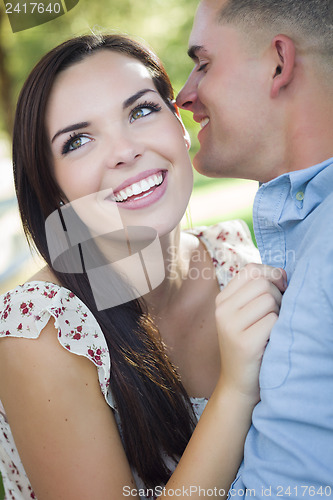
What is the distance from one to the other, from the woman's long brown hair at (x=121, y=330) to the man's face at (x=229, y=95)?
30 centimetres

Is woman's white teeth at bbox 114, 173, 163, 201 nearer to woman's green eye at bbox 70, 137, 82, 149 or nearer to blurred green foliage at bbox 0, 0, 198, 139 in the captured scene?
woman's green eye at bbox 70, 137, 82, 149

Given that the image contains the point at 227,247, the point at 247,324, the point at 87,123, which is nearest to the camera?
the point at 247,324

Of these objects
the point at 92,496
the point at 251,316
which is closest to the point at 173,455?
the point at 92,496

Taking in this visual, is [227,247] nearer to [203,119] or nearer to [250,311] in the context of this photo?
[203,119]

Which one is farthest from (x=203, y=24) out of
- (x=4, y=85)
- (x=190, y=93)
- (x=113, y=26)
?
(x=113, y=26)

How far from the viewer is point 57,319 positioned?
1453mm

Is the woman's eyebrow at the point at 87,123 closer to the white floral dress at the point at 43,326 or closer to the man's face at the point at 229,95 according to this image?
the man's face at the point at 229,95

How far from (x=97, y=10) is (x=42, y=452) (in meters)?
6.16

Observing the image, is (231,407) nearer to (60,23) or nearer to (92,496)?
(92,496)

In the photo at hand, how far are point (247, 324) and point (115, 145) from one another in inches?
28.3

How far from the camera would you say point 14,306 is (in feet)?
4.96

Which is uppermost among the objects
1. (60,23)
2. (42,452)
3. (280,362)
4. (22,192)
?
(60,23)

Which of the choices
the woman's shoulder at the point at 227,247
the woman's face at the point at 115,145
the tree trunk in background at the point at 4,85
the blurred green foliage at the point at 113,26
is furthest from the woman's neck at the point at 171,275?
the tree trunk in background at the point at 4,85

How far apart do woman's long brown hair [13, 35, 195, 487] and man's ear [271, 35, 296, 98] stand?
1.76 ft
